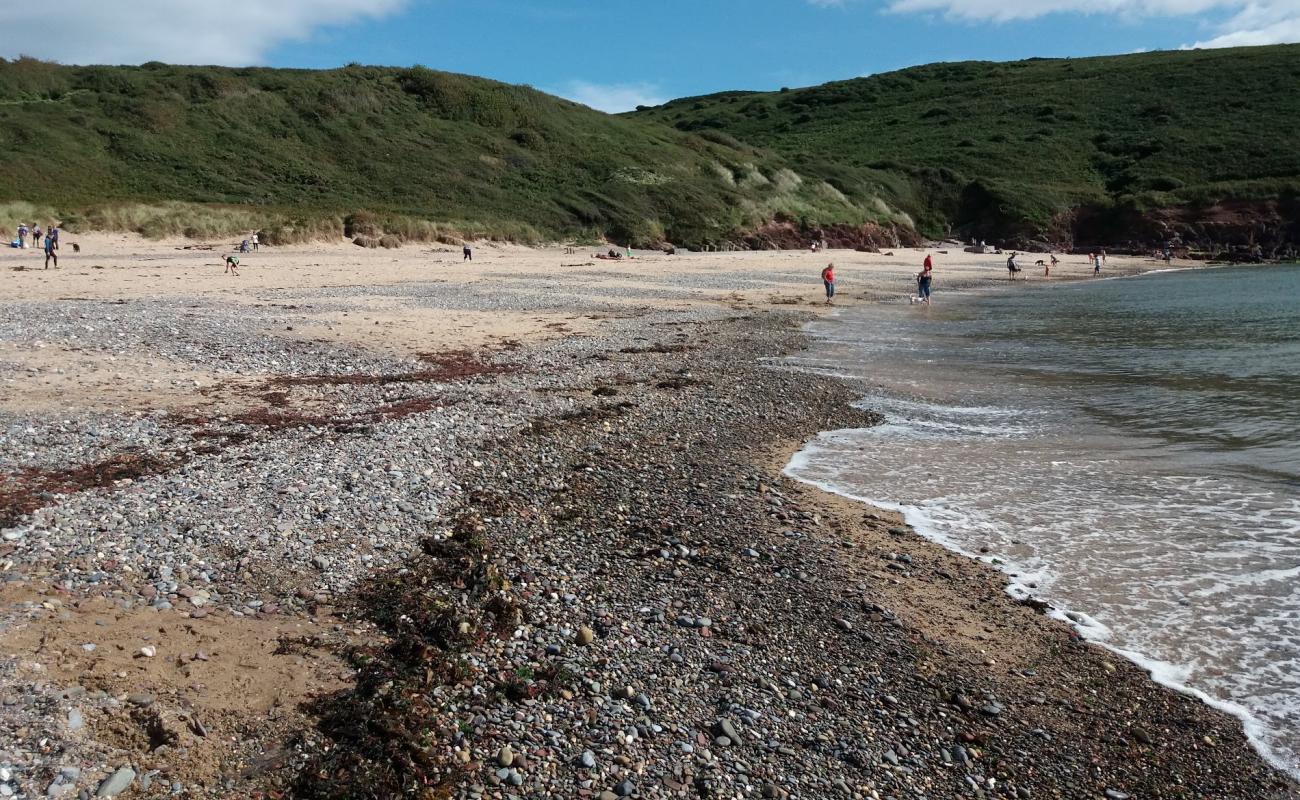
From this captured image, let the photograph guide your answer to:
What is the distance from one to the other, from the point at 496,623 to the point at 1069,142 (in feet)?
372

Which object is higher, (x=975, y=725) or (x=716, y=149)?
(x=716, y=149)

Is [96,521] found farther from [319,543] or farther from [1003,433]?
[1003,433]

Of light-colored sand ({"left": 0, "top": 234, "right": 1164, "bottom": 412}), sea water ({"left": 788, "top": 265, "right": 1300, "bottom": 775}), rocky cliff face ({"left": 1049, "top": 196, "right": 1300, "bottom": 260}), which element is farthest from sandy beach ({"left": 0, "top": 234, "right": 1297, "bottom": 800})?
rocky cliff face ({"left": 1049, "top": 196, "right": 1300, "bottom": 260})

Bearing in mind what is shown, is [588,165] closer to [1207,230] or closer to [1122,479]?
[1207,230]

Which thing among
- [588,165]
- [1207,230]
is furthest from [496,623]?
[1207,230]

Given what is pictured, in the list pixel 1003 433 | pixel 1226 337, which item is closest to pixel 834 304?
pixel 1226 337

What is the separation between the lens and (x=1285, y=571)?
676 centimetres

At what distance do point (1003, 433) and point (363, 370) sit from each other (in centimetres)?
966

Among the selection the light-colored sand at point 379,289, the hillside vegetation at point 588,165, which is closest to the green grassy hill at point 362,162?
the hillside vegetation at point 588,165

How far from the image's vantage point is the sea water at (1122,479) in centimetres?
576

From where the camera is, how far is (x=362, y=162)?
2424 inches

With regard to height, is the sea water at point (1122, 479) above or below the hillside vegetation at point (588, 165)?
below

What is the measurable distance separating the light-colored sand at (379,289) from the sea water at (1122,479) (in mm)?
7725

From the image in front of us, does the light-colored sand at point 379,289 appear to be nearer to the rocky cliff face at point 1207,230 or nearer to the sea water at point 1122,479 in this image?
the sea water at point 1122,479
